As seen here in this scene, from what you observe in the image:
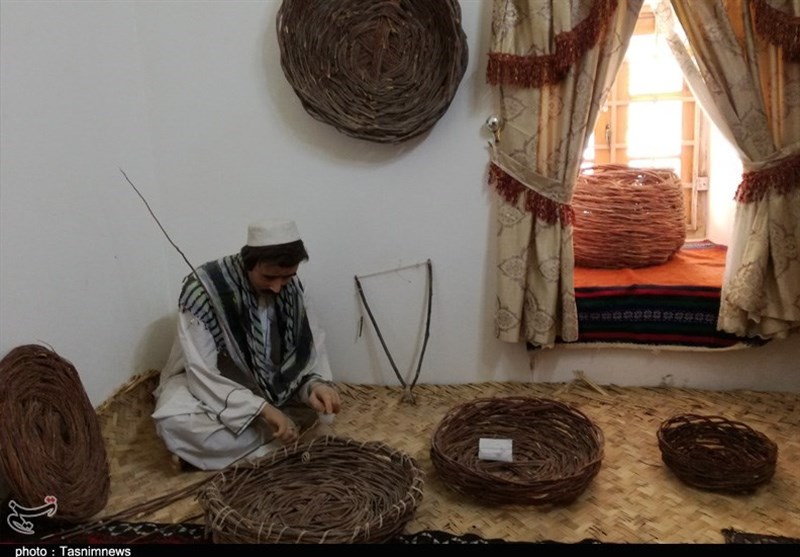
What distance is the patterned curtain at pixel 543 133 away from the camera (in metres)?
2.34

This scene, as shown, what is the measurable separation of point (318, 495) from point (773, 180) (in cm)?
179

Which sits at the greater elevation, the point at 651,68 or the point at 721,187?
the point at 651,68

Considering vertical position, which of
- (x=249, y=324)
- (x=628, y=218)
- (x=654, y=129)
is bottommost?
(x=249, y=324)

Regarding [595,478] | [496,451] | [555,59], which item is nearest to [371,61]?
[555,59]

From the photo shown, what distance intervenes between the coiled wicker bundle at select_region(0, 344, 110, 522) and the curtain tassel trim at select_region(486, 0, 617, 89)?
1.67 metres

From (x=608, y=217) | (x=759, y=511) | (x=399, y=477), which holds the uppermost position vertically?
(x=608, y=217)

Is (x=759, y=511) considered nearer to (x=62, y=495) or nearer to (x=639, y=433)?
(x=639, y=433)

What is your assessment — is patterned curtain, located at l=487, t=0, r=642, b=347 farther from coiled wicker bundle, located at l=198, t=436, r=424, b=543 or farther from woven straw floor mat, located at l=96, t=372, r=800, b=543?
coiled wicker bundle, located at l=198, t=436, r=424, b=543

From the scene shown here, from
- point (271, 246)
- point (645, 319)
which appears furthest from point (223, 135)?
point (645, 319)

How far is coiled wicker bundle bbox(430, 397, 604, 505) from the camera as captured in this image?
197 centimetres

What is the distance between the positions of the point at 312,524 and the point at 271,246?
0.83 meters

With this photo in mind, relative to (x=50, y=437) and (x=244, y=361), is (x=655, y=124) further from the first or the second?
(x=50, y=437)

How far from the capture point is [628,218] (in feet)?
9.20

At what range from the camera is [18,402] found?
1.93 meters
